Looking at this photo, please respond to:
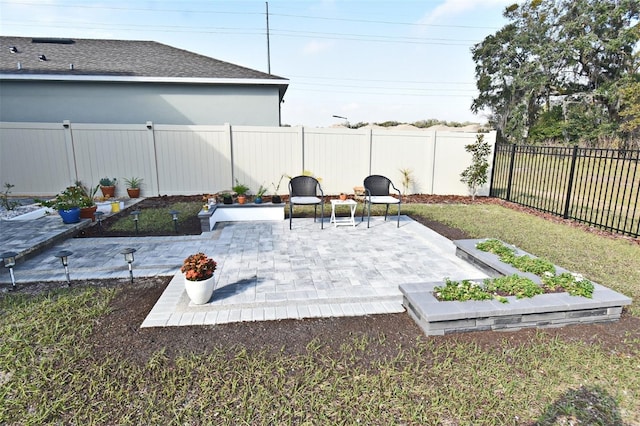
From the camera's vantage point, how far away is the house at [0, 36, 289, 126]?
971cm

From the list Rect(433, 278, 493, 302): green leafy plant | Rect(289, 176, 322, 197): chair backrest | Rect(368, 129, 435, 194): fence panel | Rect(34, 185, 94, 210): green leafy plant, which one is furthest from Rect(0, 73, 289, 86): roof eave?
Rect(433, 278, 493, 302): green leafy plant

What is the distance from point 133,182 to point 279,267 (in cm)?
646

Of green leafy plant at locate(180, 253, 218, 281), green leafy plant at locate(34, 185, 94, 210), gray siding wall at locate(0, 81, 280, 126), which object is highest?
gray siding wall at locate(0, 81, 280, 126)

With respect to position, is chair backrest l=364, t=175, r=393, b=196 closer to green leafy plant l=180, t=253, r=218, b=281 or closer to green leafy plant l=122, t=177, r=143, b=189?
green leafy plant l=180, t=253, r=218, b=281

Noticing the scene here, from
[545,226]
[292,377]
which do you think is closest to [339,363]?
[292,377]

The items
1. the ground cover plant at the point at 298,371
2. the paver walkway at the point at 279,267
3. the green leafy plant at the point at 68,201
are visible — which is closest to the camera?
the ground cover plant at the point at 298,371

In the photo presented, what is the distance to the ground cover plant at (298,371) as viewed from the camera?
1883mm

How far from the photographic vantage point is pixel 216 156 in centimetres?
870

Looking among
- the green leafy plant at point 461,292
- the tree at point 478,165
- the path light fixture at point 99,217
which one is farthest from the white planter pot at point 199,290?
the tree at point 478,165

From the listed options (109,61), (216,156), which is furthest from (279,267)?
(109,61)

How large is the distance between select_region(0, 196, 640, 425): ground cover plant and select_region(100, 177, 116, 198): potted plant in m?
5.84

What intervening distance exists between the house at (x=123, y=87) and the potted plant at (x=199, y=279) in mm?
8530

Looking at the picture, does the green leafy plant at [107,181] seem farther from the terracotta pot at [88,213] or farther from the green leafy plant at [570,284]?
the green leafy plant at [570,284]

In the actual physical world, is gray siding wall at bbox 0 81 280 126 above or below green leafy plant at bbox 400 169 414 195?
above
